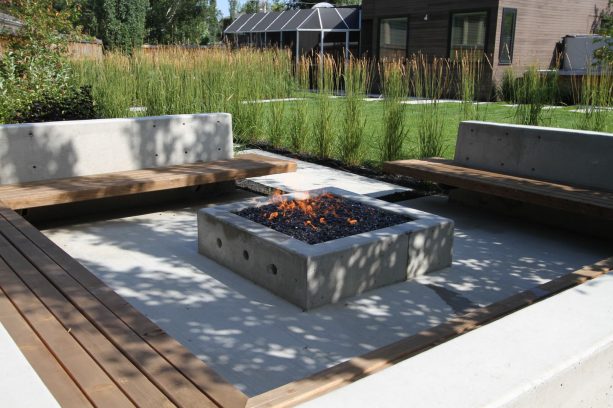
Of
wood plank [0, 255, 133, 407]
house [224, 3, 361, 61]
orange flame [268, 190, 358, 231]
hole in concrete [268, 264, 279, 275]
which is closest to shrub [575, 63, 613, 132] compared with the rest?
orange flame [268, 190, 358, 231]

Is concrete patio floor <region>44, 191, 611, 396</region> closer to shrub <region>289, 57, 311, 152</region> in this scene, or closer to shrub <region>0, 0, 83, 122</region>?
shrub <region>0, 0, 83, 122</region>

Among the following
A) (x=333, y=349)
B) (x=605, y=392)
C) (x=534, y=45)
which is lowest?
(x=333, y=349)

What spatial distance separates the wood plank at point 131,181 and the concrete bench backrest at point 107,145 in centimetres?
13

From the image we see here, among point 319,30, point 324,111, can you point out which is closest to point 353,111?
point 324,111

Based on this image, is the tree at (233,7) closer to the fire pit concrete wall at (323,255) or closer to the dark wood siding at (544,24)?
the dark wood siding at (544,24)

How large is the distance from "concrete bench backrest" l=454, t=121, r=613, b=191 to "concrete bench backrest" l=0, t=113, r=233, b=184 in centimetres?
253

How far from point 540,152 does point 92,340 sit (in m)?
4.40

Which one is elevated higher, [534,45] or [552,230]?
[534,45]

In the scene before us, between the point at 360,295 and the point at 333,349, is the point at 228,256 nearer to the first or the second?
the point at 360,295

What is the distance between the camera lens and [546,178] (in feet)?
17.0

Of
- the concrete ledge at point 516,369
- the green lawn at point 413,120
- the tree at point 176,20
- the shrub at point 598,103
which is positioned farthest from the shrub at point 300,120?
the tree at point 176,20

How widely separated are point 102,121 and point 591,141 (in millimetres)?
4278

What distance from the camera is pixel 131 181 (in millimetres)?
4785

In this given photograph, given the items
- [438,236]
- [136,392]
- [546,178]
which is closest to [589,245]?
[546,178]
